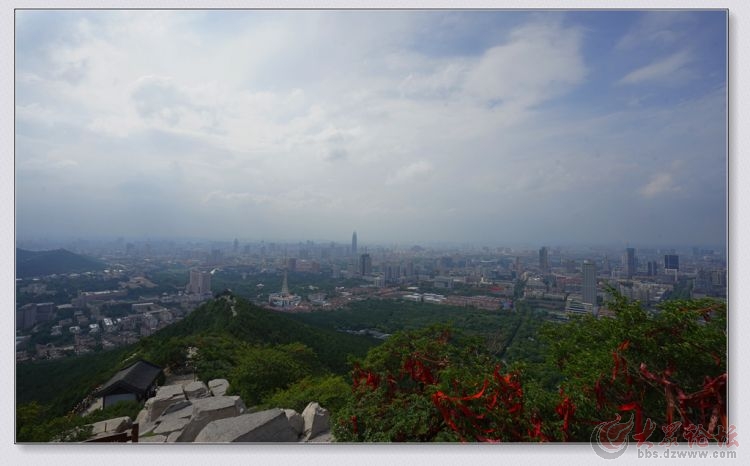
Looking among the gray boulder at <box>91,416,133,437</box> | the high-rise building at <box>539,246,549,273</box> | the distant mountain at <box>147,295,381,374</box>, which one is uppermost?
the high-rise building at <box>539,246,549,273</box>

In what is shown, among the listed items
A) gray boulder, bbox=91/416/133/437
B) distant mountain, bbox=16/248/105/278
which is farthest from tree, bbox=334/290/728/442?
distant mountain, bbox=16/248/105/278

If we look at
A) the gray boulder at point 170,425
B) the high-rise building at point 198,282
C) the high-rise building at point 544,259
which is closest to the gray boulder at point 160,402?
the gray boulder at point 170,425

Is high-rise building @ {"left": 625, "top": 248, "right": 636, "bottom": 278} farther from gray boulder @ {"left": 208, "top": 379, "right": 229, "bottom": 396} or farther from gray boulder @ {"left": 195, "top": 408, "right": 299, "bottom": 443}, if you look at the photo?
gray boulder @ {"left": 208, "top": 379, "right": 229, "bottom": 396}

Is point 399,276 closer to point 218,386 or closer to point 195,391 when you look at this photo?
point 218,386

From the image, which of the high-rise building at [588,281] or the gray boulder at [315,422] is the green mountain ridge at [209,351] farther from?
the high-rise building at [588,281]

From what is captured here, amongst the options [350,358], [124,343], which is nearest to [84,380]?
[124,343]

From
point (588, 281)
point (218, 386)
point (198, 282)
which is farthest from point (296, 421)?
point (198, 282)
